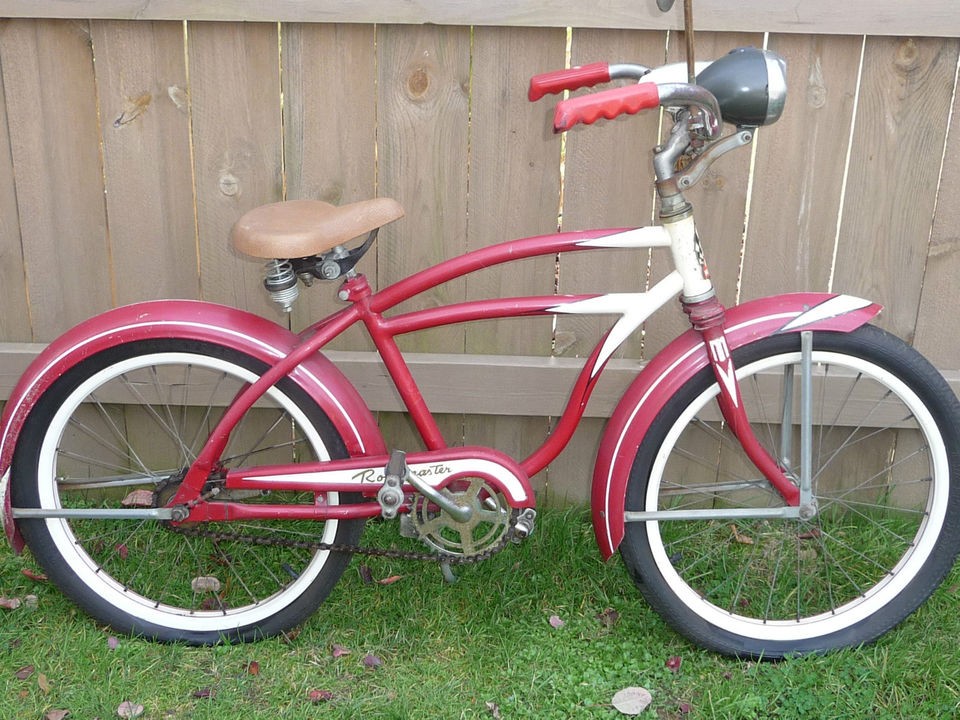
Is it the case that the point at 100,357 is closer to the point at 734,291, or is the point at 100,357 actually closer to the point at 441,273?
the point at 441,273

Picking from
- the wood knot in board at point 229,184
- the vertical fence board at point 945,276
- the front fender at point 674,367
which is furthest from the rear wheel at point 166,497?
the vertical fence board at point 945,276

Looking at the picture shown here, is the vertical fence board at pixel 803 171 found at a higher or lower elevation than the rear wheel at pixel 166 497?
higher

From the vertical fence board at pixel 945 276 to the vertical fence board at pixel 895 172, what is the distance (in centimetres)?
2

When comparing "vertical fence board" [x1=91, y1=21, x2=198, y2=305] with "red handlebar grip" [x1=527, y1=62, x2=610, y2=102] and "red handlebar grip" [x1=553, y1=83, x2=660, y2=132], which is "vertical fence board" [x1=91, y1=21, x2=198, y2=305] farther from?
"red handlebar grip" [x1=553, y1=83, x2=660, y2=132]

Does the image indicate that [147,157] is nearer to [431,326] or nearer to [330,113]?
[330,113]

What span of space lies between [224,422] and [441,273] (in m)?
0.60

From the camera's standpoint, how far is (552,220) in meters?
2.68

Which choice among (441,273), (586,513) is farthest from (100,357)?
(586,513)

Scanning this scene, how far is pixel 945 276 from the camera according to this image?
2.71m

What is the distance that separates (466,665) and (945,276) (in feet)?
5.41

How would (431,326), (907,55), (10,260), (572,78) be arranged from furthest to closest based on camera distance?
(10,260) < (907,55) < (431,326) < (572,78)

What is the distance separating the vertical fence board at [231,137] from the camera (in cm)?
254

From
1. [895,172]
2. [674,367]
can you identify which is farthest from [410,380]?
[895,172]

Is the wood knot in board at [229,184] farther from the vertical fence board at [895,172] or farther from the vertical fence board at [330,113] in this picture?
the vertical fence board at [895,172]
